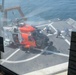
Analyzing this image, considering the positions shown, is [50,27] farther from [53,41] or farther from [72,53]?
[72,53]

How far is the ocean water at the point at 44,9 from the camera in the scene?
4.70 ft

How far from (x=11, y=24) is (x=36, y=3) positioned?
1.33 feet

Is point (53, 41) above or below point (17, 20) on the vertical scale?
below

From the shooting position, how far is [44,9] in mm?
1695

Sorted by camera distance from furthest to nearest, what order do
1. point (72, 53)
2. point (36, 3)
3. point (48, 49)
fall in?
point (48, 49) < point (36, 3) < point (72, 53)

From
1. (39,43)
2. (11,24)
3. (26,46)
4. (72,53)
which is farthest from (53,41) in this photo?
(72,53)

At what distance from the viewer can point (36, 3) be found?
1720 mm

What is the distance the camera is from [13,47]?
2.15 meters

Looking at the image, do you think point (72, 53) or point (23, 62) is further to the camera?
point (23, 62)

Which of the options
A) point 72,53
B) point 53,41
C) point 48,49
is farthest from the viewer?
point 48,49

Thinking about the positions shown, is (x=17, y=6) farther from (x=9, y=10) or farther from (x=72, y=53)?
(x=72, y=53)

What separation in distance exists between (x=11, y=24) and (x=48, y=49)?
0.44 metres

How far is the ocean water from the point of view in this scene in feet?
4.70

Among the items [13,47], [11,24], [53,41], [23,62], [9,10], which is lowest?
[23,62]
